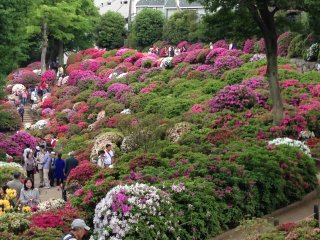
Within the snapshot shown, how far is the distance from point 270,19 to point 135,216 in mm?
9050

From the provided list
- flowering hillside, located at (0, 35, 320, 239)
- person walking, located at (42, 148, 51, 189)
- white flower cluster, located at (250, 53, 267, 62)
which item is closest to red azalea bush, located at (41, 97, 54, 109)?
flowering hillside, located at (0, 35, 320, 239)

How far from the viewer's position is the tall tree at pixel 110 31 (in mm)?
57438

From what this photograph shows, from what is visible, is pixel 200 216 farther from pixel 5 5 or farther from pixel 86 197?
pixel 5 5

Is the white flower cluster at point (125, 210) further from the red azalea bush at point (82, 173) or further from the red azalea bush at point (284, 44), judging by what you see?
the red azalea bush at point (284, 44)

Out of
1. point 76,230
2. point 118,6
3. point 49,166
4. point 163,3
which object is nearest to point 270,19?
point 49,166

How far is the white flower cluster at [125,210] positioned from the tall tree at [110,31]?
47.2 m

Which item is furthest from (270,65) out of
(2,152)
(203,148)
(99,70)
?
(99,70)

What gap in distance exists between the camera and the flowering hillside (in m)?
11.4

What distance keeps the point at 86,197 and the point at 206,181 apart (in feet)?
7.41

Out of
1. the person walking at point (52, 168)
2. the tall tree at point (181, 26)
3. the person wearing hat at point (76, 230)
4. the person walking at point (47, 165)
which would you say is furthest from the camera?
the tall tree at point (181, 26)

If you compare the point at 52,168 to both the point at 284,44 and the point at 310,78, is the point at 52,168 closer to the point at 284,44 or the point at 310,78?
the point at 310,78

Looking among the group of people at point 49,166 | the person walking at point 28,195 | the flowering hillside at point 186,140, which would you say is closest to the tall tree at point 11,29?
the flowering hillside at point 186,140

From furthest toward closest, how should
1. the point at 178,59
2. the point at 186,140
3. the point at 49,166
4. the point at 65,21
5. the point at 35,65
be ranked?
the point at 35,65 → the point at 65,21 → the point at 178,59 → the point at 49,166 → the point at 186,140

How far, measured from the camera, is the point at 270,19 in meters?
18.0
